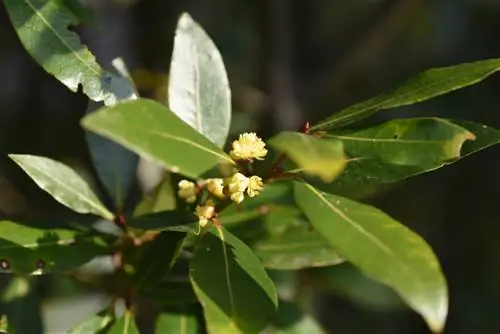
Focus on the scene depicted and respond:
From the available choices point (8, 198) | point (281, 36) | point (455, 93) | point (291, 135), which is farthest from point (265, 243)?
point (455, 93)

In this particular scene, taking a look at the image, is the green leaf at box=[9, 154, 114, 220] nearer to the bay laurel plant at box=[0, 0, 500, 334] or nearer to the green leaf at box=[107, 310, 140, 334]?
the bay laurel plant at box=[0, 0, 500, 334]

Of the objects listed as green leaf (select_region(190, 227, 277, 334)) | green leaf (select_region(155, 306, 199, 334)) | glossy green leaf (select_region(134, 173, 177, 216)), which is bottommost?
green leaf (select_region(155, 306, 199, 334))

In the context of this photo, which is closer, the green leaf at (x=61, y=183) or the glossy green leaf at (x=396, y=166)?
the glossy green leaf at (x=396, y=166)

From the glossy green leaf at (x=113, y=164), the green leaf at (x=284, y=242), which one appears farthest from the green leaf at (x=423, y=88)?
A: the glossy green leaf at (x=113, y=164)

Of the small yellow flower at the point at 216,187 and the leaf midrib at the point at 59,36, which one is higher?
the leaf midrib at the point at 59,36

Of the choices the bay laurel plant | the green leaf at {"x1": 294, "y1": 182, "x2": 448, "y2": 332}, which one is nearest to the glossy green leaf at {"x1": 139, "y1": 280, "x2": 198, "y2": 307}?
the bay laurel plant

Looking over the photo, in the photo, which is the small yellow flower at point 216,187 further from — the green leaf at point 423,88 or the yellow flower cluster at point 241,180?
the green leaf at point 423,88

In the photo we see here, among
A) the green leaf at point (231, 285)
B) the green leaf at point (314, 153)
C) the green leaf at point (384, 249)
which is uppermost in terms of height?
the green leaf at point (314, 153)
